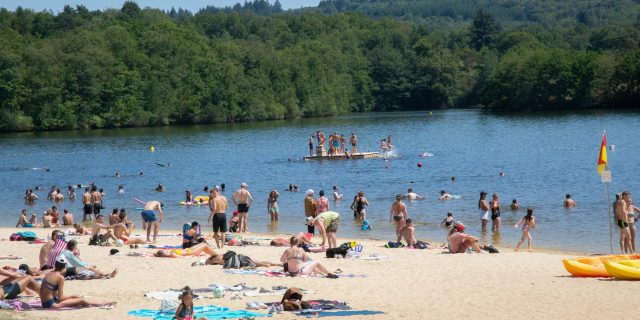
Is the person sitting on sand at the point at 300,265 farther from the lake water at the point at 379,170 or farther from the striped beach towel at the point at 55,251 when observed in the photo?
the lake water at the point at 379,170

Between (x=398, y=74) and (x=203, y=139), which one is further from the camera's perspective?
(x=398, y=74)

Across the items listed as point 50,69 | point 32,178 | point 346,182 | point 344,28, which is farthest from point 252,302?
point 344,28

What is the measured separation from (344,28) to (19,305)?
164 meters

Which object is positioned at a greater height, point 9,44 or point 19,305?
point 9,44

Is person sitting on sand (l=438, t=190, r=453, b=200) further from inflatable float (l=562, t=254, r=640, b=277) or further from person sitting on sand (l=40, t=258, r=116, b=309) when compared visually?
person sitting on sand (l=40, t=258, r=116, b=309)

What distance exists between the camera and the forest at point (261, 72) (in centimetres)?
10312

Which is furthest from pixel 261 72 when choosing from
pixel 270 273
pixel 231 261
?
pixel 270 273

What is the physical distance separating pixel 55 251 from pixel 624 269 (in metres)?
10.7

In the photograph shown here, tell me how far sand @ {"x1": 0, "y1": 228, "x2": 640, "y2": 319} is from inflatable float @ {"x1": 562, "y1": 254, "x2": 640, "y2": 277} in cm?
28

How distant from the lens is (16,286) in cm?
1578

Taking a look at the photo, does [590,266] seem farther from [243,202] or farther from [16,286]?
[243,202]

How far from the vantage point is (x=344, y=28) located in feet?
579

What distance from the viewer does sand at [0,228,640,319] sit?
15.0 meters

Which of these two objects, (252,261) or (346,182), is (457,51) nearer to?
(346,182)
